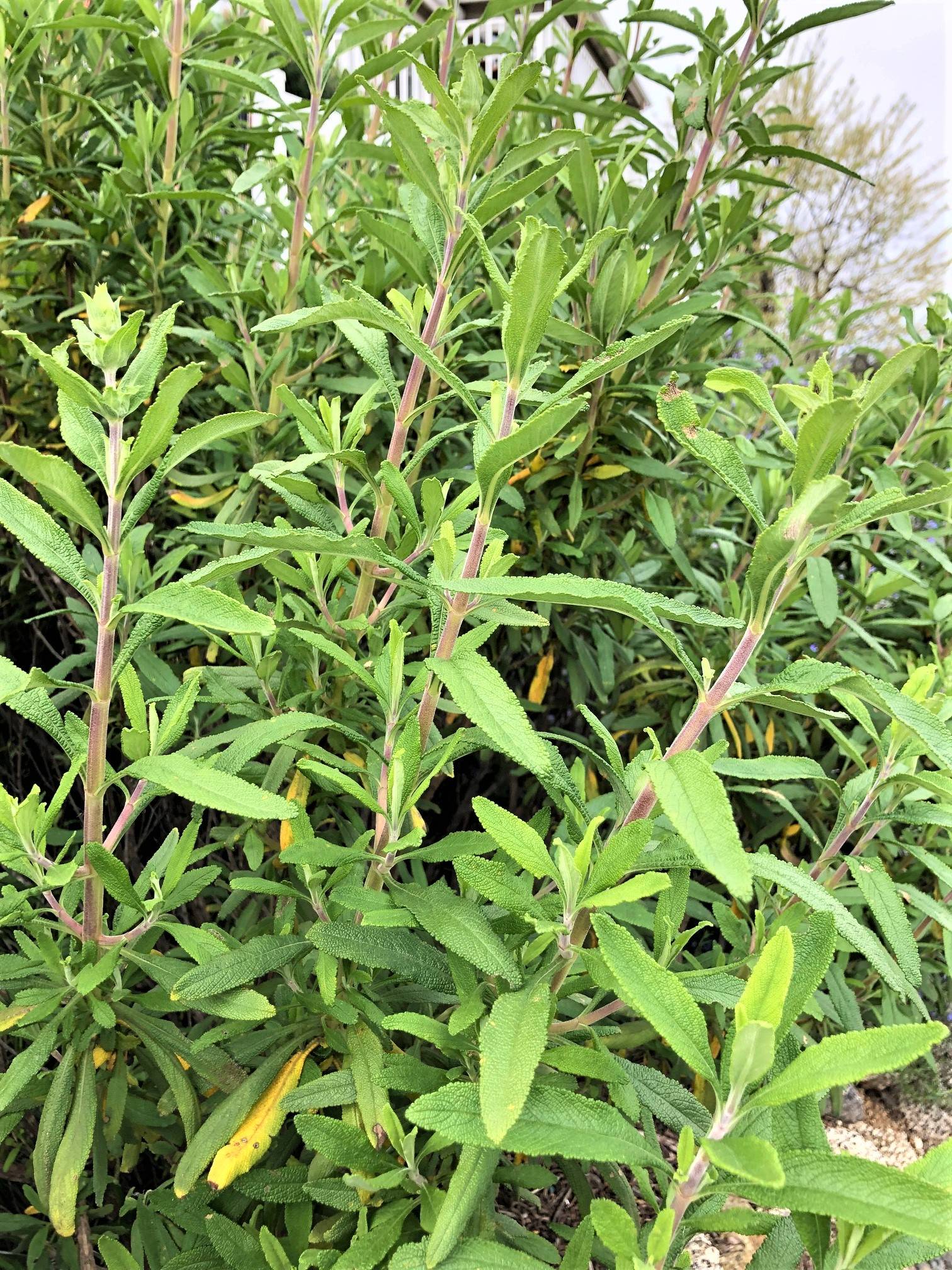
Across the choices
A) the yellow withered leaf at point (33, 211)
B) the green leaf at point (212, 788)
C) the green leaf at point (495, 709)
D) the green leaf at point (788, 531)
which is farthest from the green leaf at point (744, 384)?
Answer: the yellow withered leaf at point (33, 211)

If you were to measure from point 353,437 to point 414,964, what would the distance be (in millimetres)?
759

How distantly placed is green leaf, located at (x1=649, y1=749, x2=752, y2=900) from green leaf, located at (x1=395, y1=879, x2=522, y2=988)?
0.89 ft

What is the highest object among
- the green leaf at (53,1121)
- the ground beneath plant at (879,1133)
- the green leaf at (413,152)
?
the green leaf at (413,152)

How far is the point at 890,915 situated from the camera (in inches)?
43.3

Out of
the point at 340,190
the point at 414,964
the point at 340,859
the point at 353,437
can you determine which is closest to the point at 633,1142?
the point at 414,964

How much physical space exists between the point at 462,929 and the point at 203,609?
1.34 ft

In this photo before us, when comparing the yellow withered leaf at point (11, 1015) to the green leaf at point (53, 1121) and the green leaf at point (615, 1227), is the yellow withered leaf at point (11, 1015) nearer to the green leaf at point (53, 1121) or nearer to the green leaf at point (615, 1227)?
the green leaf at point (53, 1121)

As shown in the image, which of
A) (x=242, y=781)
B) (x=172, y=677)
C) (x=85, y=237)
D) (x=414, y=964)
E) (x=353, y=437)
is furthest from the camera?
(x=85, y=237)

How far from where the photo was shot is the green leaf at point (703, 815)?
0.62m

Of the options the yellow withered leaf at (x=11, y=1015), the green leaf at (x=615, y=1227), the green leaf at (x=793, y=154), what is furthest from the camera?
the green leaf at (x=793, y=154)

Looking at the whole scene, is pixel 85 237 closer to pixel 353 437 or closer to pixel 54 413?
pixel 54 413

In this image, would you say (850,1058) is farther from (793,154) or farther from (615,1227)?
(793,154)

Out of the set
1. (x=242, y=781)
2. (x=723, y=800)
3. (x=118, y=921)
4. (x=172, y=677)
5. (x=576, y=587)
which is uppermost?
(x=576, y=587)

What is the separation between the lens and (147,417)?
86cm
